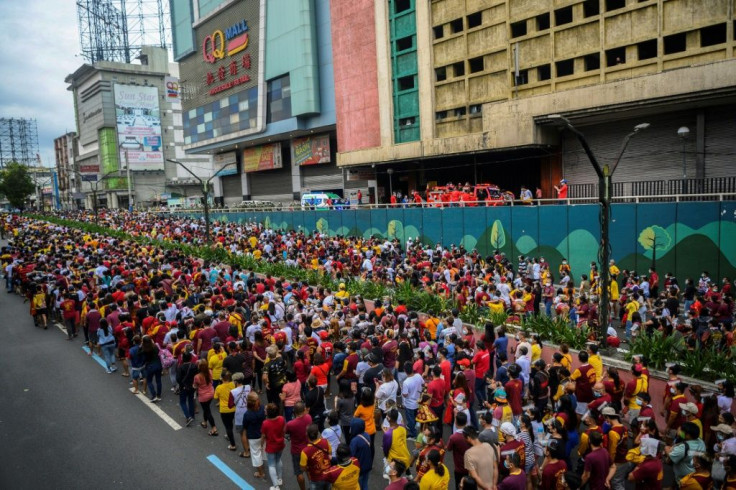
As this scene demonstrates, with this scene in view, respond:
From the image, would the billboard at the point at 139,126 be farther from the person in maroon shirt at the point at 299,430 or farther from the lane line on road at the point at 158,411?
the person in maroon shirt at the point at 299,430

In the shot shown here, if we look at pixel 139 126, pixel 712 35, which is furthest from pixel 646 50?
pixel 139 126

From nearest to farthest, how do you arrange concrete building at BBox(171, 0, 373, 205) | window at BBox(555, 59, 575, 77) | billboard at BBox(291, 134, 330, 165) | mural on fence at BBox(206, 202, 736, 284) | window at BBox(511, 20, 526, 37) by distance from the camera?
mural on fence at BBox(206, 202, 736, 284) < window at BBox(555, 59, 575, 77) < window at BBox(511, 20, 526, 37) < concrete building at BBox(171, 0, 373, 205) < billboard at BBox(291, 134, 330, 165)

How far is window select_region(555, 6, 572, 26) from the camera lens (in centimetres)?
2845

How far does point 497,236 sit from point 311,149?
30.5 m

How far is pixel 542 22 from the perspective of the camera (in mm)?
29578

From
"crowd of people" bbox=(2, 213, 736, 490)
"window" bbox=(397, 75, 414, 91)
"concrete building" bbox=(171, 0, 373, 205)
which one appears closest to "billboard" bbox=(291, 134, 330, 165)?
"concrete building" bbox=(171, 0, 373, 205)

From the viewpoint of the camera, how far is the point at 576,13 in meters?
27.2

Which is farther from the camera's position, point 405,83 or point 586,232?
point 405,83

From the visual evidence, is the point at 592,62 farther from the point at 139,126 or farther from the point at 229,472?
the point at 139,126

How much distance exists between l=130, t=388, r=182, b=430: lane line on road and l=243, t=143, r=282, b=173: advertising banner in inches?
1809

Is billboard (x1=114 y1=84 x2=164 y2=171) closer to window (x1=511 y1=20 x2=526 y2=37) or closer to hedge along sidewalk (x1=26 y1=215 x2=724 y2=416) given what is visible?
hedge along sidewalk (x1=26 y1=215 x2=724 y2=416)

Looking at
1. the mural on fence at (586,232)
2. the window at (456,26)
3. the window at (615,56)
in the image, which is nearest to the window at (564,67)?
the window at (615,56)

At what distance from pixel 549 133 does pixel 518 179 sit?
5688mm

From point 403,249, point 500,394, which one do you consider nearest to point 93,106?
point 403,249
